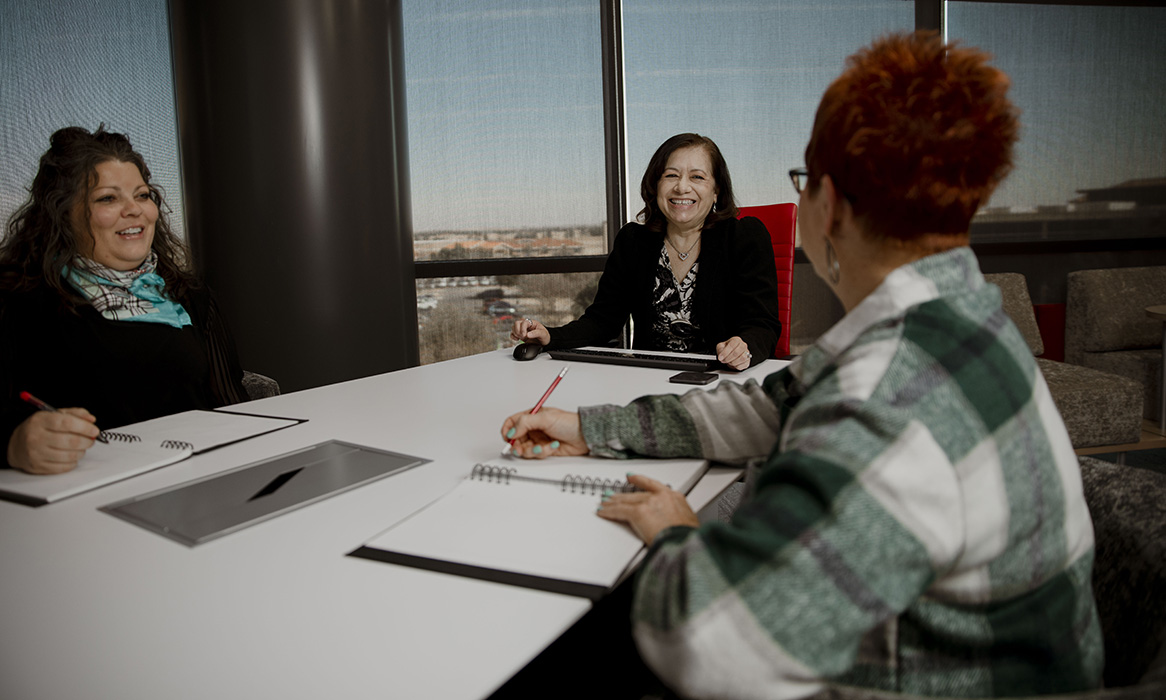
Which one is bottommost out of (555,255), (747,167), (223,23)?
(555,255)

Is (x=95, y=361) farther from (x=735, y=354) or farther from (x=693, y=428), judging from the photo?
(x=735, y=354)

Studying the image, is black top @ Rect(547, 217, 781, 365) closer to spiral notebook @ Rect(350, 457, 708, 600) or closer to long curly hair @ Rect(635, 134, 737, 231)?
long curly hair @ Rect(635, 134, 737, 231)

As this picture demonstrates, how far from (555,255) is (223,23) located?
1935 millimetres

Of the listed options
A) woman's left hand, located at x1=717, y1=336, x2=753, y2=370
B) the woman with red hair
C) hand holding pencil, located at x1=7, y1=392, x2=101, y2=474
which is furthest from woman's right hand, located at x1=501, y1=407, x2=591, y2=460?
woman's left hand, located at x1=717, y1=336, x2=753, y2=370

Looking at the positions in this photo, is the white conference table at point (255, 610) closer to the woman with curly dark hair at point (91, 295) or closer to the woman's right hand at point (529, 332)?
the woman with curly dark hair at point (91, 295)

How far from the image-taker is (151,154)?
3266mm

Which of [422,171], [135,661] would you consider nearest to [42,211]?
[135,661]

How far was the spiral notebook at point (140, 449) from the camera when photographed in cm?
110

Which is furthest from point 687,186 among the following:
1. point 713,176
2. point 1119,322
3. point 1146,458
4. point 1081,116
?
point 1081,116

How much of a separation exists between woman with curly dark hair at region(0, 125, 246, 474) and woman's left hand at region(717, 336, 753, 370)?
1.28 meters

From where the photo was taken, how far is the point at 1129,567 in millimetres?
864

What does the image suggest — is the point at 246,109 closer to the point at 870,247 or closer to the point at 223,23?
the point at 223,23

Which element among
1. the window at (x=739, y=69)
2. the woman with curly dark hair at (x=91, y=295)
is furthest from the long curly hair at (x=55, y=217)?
A: the window at (x=739, y=69)

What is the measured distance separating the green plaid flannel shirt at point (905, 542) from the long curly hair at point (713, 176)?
1920mm
